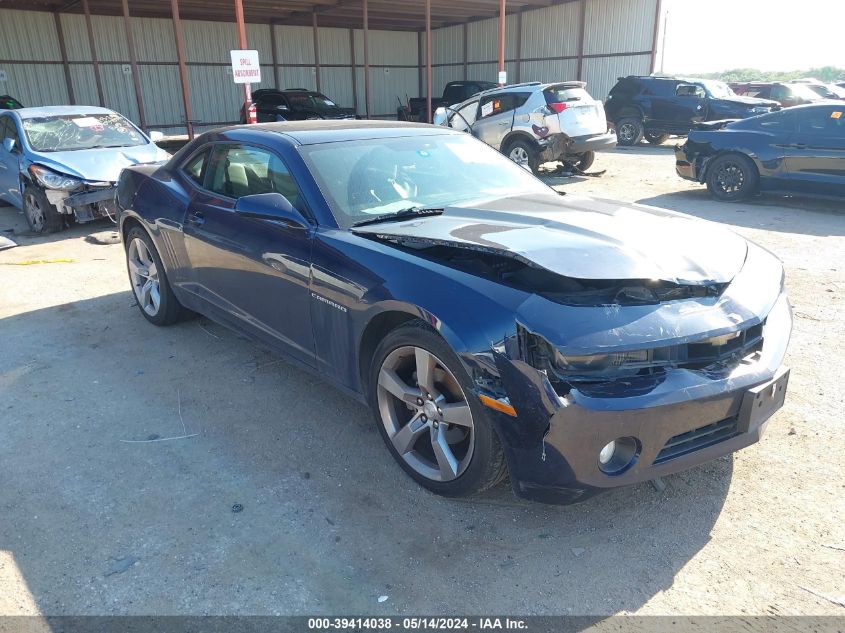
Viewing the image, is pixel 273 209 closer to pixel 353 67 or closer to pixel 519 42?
pixel 519 42

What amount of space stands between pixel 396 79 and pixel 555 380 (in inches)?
1153

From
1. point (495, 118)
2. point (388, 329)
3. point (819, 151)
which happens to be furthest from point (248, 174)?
point (495, 118)

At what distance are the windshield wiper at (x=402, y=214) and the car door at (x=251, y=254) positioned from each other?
0.31 m

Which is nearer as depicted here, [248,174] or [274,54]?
[248,174]

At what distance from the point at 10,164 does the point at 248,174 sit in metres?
6.94

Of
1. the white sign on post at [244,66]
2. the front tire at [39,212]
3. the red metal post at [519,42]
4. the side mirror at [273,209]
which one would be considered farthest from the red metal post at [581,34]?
the side mirror at [273,209]

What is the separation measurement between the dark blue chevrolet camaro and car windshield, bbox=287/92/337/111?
608 inches

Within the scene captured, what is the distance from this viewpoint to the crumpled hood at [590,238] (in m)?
2.60

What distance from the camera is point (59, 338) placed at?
4984mm

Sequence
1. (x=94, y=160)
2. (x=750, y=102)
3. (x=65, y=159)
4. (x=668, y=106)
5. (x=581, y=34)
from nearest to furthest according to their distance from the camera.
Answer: (x=65, y=159) < (x=94, y=160) < (x=750, y=102) < (x=668, y=106) < (x=581, y=34)

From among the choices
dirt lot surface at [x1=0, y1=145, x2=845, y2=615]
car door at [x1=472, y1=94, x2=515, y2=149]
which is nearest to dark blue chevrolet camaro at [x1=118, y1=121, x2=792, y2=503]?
dirt lot surface at [x1=0, y1=145, x2=845, y2=615]

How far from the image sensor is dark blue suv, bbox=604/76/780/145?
16500 mm

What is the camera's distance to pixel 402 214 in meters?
3.40

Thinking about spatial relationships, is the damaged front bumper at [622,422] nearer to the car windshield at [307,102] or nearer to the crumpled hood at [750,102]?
the crumpled hood at [750,102]
